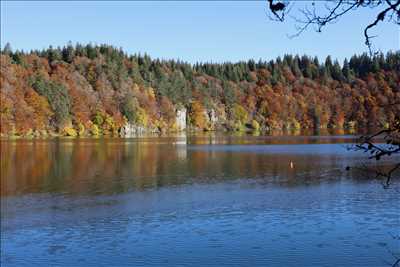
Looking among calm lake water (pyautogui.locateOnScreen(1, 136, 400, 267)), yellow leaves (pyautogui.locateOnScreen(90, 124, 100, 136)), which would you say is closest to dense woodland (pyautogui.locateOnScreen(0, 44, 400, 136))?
yellow leaves (pyautogui.locateOnScreen(90, 124, 100, 136))

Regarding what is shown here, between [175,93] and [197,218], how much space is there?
379 feet

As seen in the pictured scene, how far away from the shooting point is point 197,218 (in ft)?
57.2

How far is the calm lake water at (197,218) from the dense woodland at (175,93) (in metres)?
55.9

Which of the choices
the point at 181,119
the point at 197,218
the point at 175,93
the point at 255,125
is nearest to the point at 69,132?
the point at 181,119

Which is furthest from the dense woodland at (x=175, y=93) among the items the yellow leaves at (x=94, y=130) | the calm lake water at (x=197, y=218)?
the calm lake water at (x=197, y=218)

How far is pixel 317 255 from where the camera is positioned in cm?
1317

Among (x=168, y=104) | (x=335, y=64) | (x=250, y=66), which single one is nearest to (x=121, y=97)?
(x=168, y=104)

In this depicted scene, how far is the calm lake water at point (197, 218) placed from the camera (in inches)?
524

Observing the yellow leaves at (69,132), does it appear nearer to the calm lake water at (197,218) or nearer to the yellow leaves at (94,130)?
the yellow leaves at (94,130)

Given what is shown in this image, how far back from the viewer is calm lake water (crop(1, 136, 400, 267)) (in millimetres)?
13304

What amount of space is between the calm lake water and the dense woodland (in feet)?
183

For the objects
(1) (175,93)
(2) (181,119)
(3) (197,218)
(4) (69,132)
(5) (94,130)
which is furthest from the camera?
(1) (175,93)

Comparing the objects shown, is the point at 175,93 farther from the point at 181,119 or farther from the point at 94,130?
the point at 94,130

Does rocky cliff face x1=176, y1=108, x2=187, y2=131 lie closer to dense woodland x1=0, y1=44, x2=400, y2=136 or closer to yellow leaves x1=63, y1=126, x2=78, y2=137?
dense woodland x1=0, y1=44, x2=400, y2=136
